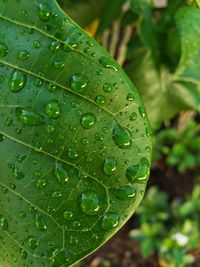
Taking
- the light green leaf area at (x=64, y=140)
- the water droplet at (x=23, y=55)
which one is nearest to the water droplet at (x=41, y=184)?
A: the light green leaf area at (x=64, y=140)

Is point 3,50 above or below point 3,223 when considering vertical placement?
above

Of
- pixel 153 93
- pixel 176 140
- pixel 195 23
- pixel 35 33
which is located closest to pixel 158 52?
pixel 153 93

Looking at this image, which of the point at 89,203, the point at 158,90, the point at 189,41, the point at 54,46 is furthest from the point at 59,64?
the point at 158,90

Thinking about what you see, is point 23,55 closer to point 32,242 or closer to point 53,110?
point 53,110

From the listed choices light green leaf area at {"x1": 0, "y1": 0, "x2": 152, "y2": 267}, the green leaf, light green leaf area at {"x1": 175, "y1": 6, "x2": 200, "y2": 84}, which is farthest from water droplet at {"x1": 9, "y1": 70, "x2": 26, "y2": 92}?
the green leaf

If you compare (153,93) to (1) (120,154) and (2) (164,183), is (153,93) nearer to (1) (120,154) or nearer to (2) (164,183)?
(1) (120,154)

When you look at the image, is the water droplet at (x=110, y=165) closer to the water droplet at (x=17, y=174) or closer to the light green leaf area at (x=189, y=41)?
the water droplet at (x=17, y=174)
